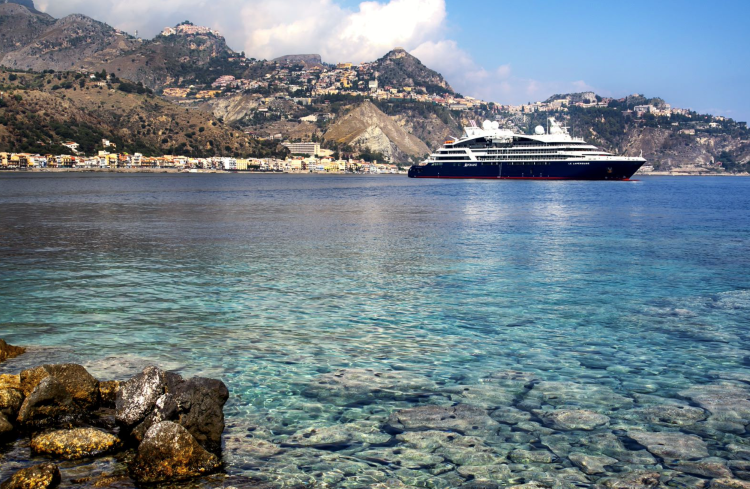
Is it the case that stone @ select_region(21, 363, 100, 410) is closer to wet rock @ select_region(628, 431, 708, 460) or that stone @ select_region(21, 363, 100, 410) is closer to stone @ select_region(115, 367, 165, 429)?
stone @ select_region(115, 367, 165, 429)

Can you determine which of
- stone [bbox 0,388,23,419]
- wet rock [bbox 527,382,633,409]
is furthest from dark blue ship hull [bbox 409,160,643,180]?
stone [bbox 0,388,23,419]

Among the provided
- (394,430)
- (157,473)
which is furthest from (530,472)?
(157,473)

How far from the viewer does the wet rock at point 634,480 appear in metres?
5.83

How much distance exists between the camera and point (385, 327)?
11.9 metres

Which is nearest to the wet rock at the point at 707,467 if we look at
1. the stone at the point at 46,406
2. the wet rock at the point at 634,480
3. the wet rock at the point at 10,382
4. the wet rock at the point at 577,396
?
the wet rock at the point at 634,480

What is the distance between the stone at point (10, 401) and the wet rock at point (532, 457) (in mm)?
5610

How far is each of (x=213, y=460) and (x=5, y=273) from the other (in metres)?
14.7

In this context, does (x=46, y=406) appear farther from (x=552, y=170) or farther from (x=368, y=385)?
(x=552, y=170)

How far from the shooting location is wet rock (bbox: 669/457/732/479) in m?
6.04

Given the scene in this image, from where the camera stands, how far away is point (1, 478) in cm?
577

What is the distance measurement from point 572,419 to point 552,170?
107 meters

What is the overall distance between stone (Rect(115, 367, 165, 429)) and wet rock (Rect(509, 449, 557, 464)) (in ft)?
13.1

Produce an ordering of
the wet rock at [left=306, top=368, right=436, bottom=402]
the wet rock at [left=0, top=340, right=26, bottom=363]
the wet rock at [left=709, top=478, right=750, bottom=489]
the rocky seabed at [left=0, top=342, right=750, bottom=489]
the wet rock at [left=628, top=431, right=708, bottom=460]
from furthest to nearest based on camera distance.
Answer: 1. the wet rock at [left=0, top=340, right=26, bottom=363]
2. the wet rock at [left=306, top=368, right=436, bottom=402]
3. the wet rock at [left=628, top=431, right=708, bottom=460]
4. the rocky seabed at [left=0, top=342, right=750, bottom=489]
5. the wet rock at [left=709, top=478, right=750, bottom=489]

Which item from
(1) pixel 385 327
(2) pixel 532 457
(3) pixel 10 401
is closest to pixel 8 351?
(3) pixel 10 401
